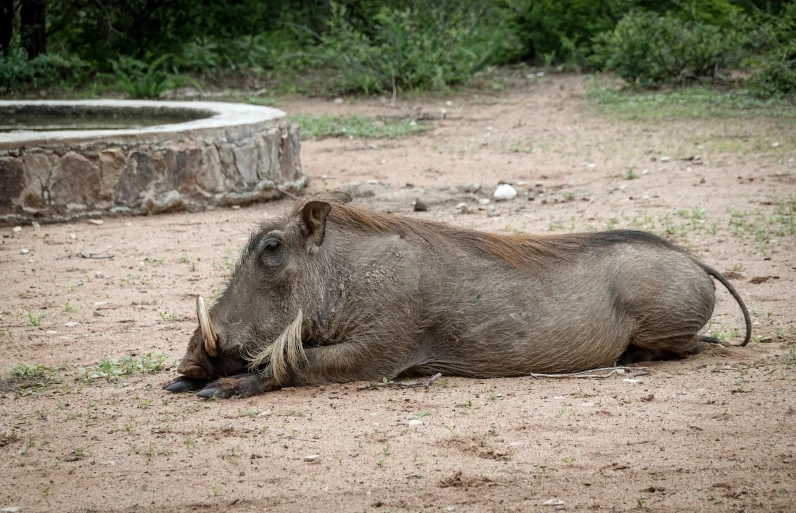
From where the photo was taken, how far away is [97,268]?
5805 millimetres

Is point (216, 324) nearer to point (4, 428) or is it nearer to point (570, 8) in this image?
point (4, 428)

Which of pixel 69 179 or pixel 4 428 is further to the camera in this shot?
pixel 69 179

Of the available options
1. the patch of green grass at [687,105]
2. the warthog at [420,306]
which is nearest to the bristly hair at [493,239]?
the warthog at [420,306]

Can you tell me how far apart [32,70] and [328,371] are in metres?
10.1

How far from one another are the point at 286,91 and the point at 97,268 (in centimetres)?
785

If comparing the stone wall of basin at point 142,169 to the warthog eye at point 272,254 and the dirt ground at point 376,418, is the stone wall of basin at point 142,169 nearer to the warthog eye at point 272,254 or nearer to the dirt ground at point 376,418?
the dirt ground at point 376,418

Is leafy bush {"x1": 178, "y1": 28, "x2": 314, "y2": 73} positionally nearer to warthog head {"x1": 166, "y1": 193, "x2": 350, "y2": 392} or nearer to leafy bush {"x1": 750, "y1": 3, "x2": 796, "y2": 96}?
leafy bush {"x1": 750, "y1": 3, "x2": 796, "y2": 96}

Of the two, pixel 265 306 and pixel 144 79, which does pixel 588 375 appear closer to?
pixel 265 306

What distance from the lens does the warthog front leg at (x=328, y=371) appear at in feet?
12.1

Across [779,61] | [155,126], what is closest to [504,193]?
[155,126]

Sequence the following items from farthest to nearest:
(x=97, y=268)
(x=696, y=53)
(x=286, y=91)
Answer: (x=286, y=91) → (x=696, y=53) → (x=97, y=268)

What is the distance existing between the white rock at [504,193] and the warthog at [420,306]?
333cm

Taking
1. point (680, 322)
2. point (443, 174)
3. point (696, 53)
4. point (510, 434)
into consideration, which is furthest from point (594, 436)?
point (696, 53)

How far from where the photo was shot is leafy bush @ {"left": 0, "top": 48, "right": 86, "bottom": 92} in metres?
12.2
